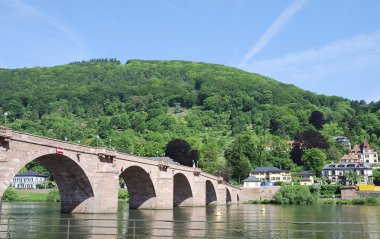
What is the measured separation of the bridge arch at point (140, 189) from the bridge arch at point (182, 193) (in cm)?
1510

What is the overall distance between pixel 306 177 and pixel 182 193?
59522 millimetres

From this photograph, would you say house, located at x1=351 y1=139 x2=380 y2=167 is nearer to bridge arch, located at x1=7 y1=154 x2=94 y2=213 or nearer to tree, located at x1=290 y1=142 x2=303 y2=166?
tree, located at x1=290 y1=142 x2=303 y2=166

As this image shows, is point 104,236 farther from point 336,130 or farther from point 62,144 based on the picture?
point 336,130

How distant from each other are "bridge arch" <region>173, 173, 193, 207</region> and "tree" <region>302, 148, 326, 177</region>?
64610 mm

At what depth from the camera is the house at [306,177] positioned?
13000 centimetres

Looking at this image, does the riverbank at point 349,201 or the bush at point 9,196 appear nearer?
the riverbank at point 349,201

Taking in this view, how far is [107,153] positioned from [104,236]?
2215cm

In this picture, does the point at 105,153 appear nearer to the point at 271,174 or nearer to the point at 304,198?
the point at 304,198

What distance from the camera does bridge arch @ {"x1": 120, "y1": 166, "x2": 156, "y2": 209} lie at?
65.2 meters

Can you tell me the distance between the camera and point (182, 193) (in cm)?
8506

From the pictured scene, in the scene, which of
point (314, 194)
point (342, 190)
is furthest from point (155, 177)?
point (342, 190)

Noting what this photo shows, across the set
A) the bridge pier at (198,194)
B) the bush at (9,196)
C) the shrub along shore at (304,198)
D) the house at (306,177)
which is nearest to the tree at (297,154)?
the house at (306,177)

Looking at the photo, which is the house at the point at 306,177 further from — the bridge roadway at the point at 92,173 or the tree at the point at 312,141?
the bridge roadway at the point at 92,173

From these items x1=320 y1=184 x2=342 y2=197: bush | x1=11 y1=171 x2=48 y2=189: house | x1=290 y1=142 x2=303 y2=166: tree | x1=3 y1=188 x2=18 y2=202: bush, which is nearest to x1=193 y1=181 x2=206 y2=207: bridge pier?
x1=320 y1=184 x2=342 y2=197: bush
